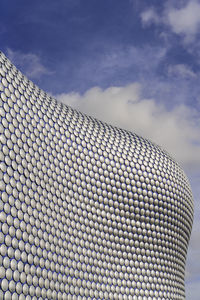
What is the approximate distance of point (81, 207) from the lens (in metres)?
43.6

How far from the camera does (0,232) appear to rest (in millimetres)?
28547

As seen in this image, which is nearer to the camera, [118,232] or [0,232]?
[0,232]

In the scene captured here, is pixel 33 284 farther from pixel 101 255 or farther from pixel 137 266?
pixel 137 266

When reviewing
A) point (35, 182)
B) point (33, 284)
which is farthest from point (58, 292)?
point (35, 182)

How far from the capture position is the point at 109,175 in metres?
49.3

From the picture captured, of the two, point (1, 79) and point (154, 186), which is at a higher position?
point (154, 186)

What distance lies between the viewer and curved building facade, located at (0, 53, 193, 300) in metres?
31.8

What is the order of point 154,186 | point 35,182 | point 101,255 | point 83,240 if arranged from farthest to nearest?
point 154,186
point 101,255
point 83,240
point 35,182

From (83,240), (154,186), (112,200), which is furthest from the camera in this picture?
(154,186)

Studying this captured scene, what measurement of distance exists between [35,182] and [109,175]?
50.2ft

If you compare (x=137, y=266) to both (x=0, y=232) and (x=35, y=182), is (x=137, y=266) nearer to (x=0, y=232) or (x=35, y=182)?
(x=35, y=182)

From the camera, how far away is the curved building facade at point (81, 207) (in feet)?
104

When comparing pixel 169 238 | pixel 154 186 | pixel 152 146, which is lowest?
pixel 169 238

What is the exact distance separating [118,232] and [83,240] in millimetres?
7035
